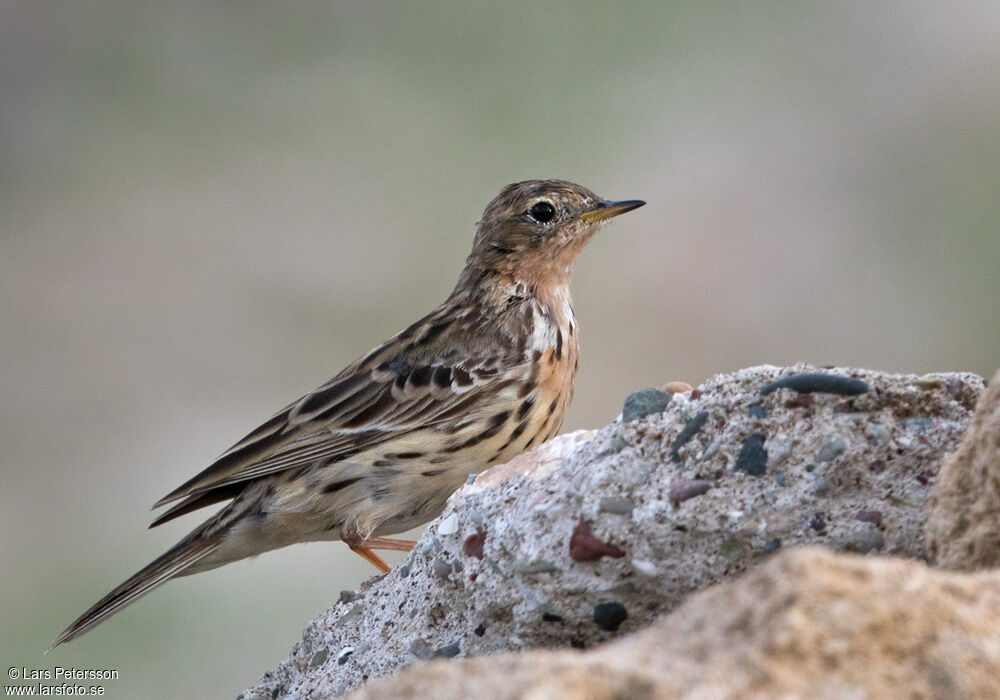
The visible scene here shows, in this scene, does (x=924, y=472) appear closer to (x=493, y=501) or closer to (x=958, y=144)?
(x=493, y=501)

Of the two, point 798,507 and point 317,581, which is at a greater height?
point 317,581

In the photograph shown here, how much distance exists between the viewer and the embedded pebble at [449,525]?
4.22 meters

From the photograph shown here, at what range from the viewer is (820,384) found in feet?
12.2

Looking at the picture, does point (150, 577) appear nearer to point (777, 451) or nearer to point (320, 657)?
point (320, 657)

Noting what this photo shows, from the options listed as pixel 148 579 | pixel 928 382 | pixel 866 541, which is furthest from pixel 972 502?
pixel 148 579

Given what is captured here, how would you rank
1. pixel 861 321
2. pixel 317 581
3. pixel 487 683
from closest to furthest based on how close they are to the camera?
pixel 487 683 < pixel 317 581 < pixel 861 321

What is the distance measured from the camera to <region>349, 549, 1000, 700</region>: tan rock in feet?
7.09

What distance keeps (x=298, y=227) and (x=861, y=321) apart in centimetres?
660

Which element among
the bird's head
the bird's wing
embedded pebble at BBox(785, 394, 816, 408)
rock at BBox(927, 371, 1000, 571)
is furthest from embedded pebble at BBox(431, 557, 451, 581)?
the bird's head

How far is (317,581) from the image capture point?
1251 cm

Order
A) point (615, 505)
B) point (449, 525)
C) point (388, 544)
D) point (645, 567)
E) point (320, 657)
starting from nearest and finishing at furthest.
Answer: point (645, 567) < point (615, 505) < point (449, 525) < point (320, 657) < point (388, 544)

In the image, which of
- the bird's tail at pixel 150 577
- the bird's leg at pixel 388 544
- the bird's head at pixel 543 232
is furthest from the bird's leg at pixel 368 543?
the bird's head at pixel 543 232

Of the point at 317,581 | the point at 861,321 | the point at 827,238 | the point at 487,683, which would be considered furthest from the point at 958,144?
the point at 487,683

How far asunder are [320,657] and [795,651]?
8.70ft
